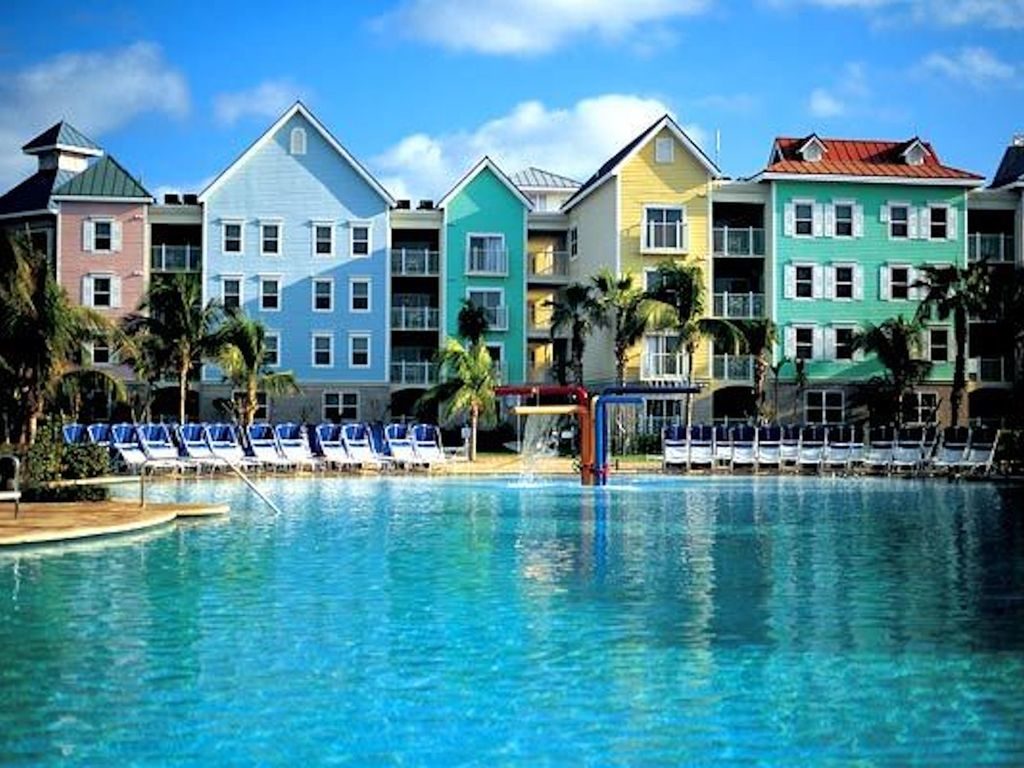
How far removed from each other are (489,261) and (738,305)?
973cm

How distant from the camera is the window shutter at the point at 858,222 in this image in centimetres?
5028

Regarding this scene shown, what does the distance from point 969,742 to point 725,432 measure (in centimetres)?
2935

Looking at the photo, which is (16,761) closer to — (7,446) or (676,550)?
(676,550)

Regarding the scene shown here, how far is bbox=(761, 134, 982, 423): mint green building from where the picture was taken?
163ft

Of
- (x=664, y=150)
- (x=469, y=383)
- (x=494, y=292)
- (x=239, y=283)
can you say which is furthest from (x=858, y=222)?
(x=239, y=283)

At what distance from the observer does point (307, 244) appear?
166 ft

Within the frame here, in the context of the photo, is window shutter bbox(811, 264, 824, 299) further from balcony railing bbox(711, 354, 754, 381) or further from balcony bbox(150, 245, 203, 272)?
balcony bbox(150, 245, 203, 272)

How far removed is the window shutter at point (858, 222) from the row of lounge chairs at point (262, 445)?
21.5 metres

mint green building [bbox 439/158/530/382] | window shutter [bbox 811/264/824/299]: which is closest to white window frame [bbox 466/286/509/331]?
mint green building [bbox 439/158/530/382]

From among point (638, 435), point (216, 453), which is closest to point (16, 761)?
point (216, 453)

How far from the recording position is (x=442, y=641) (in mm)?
10250

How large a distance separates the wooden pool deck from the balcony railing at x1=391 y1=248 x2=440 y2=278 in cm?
3091

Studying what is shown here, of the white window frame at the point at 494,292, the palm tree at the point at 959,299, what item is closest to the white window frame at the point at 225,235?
the white window frame at the point at 494,292

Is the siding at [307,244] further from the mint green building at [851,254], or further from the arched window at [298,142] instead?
the mint green building at [851,254]
